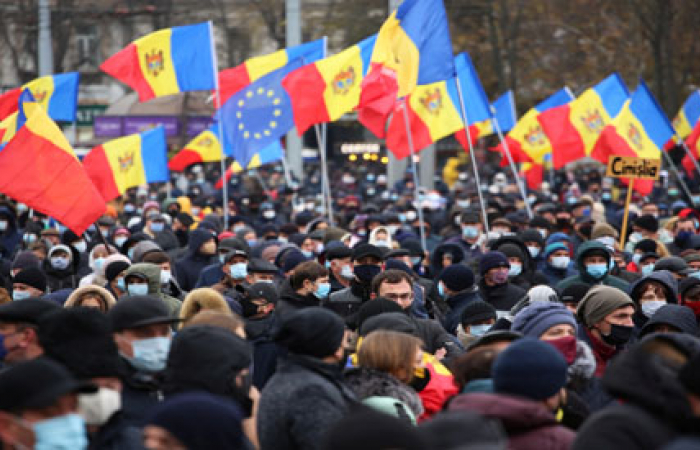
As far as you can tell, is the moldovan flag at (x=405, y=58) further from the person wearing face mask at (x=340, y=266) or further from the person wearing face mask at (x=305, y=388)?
the person wearing face mask at (x=305, y=388)

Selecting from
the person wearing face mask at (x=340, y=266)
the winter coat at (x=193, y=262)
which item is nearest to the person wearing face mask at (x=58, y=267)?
the winter coat at (x=193, y=262)

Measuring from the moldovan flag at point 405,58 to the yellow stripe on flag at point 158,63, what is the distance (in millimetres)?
4884

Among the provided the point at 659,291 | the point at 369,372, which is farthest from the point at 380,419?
the point at 659,291

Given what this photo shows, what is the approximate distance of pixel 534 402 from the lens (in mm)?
4633

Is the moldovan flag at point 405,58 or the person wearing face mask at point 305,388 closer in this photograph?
the person wearing face mask at point 305,388

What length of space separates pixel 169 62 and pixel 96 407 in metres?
13.6

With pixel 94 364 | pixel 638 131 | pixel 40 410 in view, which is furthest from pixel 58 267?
pixel 40 410

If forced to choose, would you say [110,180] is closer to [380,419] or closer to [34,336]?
[34,336]

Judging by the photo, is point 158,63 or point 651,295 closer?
point 651,295

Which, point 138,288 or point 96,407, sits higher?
point 96,407

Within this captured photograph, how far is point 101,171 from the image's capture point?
1664cm

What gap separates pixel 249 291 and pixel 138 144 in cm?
924

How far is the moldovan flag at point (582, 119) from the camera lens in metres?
20.0

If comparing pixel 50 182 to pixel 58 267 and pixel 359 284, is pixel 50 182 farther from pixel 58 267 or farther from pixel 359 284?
pixel 359 284
